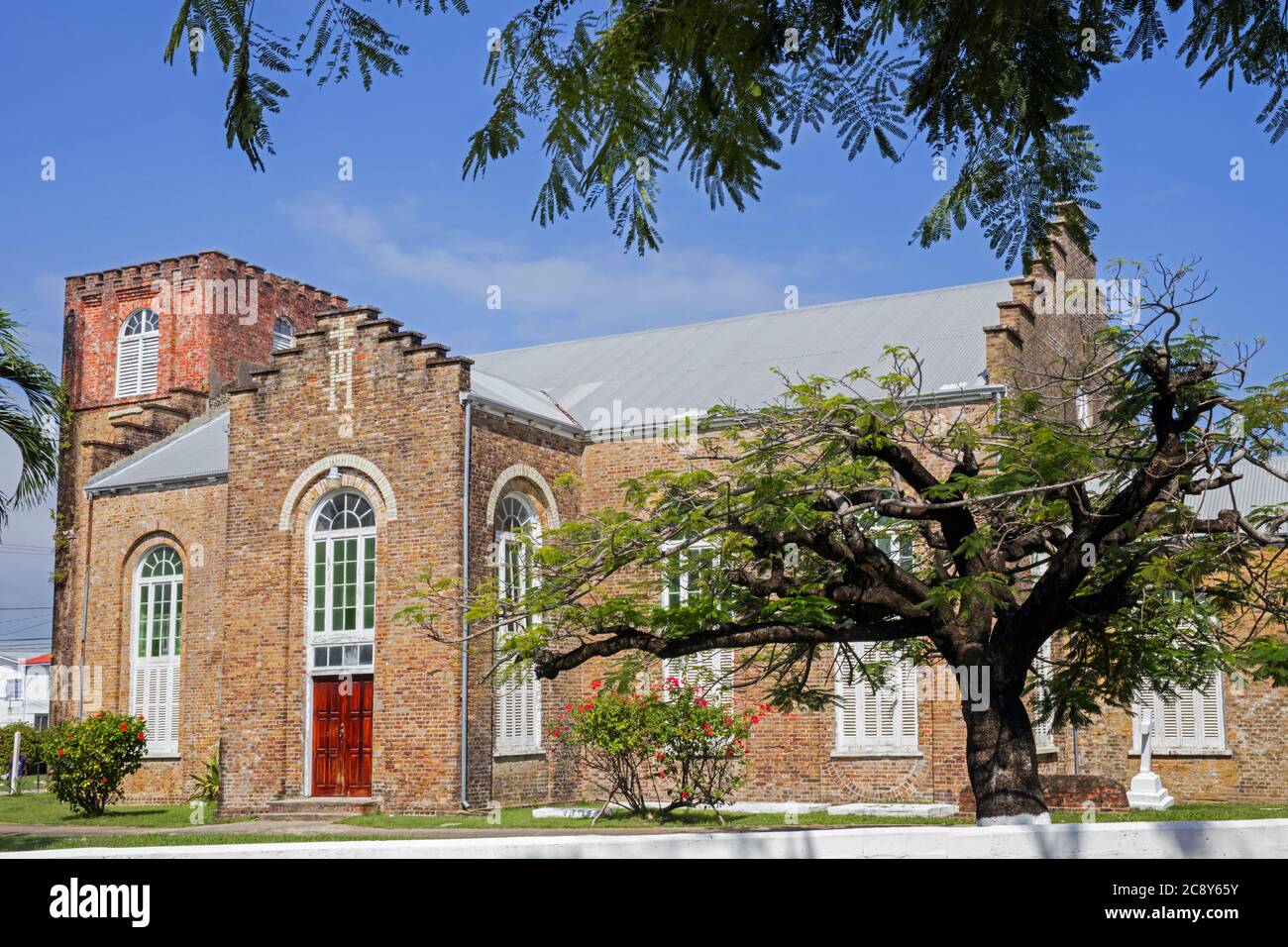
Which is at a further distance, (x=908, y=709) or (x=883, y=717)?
(x=883, y=717)

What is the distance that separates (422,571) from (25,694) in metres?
49.4

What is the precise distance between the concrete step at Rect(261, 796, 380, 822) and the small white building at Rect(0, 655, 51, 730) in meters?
41.1

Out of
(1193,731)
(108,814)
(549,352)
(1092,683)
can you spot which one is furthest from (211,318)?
(1092,683)

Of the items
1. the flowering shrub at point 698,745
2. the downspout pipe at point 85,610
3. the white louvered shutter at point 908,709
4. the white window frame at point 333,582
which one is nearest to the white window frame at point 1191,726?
the white louvered shutter at point 908,709

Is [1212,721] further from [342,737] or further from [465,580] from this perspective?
[342,737]

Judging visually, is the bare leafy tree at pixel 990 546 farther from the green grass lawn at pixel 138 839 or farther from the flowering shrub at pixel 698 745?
the flowering shrub at pixel 698 745

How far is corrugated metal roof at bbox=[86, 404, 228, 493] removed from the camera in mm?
29266

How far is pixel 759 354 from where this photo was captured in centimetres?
2797

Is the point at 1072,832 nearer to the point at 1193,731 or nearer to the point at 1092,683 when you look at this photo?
the point at 1092,683

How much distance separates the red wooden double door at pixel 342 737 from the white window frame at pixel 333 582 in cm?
36

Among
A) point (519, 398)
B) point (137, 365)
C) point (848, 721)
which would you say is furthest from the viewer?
point (137, 365)

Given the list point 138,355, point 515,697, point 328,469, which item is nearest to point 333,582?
point 328,469

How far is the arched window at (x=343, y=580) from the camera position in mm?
23938

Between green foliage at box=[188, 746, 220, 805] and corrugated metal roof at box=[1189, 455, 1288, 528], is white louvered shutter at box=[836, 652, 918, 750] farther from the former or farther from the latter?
green foliage at box=[188, 746, 220, 805]
